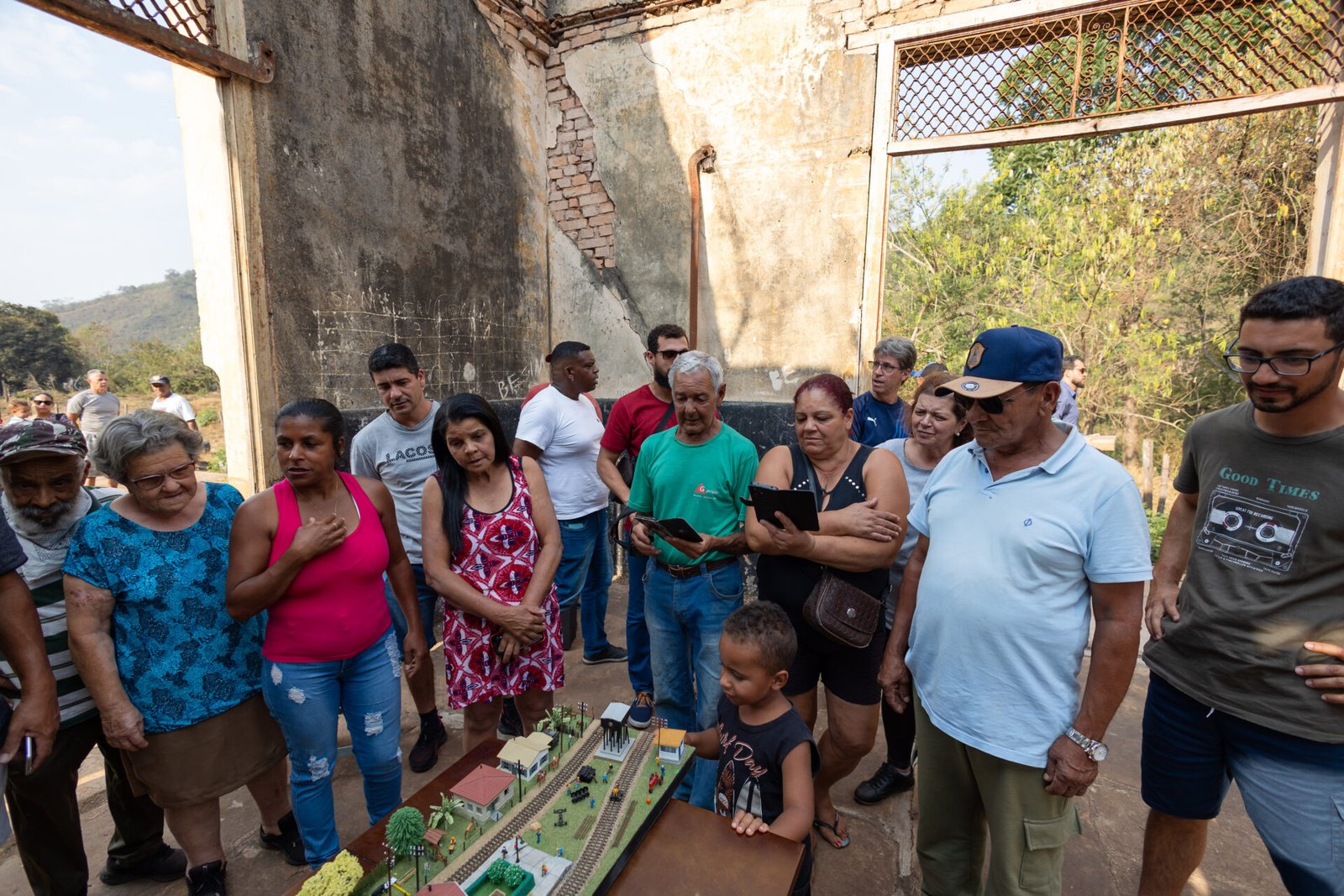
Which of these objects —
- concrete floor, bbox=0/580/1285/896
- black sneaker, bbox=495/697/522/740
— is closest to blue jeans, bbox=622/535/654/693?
black sneaker, bbox=495/697/522/740

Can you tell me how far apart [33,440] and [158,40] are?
2836 millimetres

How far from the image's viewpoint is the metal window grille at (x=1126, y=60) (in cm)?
405

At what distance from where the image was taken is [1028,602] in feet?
5.69

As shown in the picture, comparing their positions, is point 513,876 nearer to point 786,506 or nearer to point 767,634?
point 767,634

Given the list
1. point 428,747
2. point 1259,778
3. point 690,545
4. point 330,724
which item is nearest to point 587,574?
point 428,747

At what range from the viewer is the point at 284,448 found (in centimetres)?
226

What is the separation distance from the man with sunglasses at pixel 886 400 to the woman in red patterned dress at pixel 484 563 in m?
2.29

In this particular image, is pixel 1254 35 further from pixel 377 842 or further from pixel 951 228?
pixel 951 228

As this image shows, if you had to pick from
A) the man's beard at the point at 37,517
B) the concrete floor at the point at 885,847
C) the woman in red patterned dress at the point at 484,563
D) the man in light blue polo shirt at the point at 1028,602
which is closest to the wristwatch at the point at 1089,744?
the man in light blue polo shirt at the point at 1028,602

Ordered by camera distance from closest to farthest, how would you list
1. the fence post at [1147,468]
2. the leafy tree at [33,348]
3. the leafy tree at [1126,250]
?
the leafy tree at [1126,250] → the fence post at [1147,468] → the leafy tree at [33,348]

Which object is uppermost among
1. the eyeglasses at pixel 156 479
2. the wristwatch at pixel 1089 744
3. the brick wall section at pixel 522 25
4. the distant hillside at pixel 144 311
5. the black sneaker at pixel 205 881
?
the distant hillside at pixel 144 311

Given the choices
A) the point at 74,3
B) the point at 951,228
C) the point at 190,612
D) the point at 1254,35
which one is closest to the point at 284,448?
the point at 190,612

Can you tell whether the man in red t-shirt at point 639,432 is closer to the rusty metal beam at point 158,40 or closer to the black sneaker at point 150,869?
the black sneaker at point 150,869

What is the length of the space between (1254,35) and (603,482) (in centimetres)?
523
